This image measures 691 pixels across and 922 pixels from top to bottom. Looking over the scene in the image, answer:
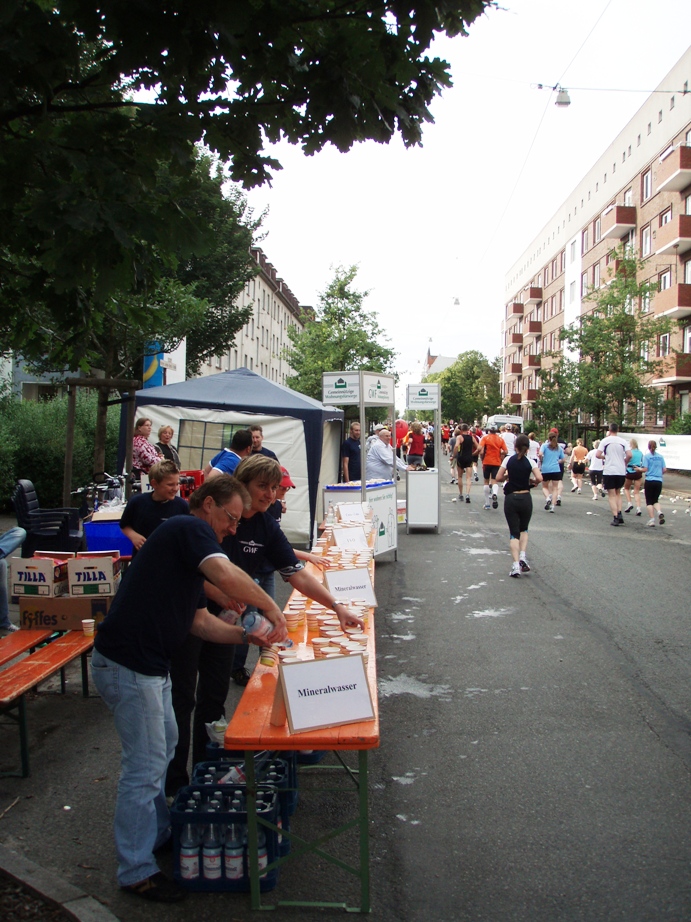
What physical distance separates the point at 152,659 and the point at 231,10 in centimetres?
261

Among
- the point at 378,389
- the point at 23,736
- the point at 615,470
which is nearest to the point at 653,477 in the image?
the point at 615,470

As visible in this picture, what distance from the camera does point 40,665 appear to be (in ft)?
16.6

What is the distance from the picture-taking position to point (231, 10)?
3.12 meters

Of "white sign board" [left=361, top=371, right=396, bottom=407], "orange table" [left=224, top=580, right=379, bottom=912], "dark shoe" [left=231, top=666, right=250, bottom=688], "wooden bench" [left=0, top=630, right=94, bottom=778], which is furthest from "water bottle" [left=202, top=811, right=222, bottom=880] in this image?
"white sign board" [left=361, top=371, right=396, bottom=407]

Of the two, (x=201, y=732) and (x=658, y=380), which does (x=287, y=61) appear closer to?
(x=201, y=732)

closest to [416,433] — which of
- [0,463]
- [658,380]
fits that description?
Result: [0,463]

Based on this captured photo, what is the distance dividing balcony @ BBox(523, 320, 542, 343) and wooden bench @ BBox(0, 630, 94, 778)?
7046 centimetres

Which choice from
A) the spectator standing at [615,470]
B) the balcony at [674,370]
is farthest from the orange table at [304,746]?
the balcony at [674,370]

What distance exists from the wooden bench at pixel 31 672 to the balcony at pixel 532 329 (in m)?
70.5

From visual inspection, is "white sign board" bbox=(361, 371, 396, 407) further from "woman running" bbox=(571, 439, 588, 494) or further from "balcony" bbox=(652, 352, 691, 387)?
"balcony" bbox=(652, 352, 691, 387)

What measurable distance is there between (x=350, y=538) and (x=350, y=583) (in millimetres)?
2065

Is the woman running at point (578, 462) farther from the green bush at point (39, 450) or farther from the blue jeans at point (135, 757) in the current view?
the blue jeans at point (135, 757)

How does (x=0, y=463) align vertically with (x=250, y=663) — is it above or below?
above

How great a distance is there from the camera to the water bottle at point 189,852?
3.48m
